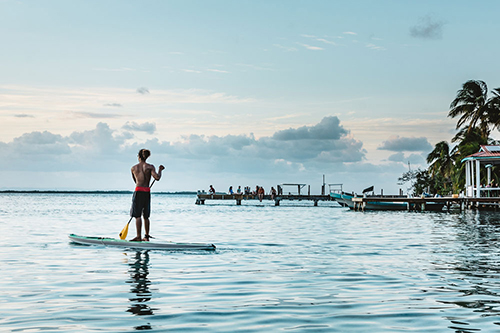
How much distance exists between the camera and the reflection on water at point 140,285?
24.3ft

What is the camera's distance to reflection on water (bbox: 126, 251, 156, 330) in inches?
291

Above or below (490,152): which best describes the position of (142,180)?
below

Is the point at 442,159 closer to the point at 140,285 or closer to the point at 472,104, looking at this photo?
the point at 472,104

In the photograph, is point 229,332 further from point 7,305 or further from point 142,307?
point 7,305

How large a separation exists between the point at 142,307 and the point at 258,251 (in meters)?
7.84

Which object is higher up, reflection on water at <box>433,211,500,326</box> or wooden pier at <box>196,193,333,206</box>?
wooden pier at <box>196,193,333,206</box>

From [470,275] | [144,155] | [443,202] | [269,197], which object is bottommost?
[470,275]

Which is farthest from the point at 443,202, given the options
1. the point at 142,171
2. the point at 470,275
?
the point at 142,171

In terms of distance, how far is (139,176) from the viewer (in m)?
13.3

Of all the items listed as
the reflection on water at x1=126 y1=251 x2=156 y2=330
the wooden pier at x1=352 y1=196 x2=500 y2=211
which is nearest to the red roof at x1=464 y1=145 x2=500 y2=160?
the wooden pier at x1=352 y1=196 x2=500 y2=211

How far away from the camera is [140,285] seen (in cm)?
947

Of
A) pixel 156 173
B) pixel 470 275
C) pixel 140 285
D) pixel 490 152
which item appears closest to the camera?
pixel 140 285

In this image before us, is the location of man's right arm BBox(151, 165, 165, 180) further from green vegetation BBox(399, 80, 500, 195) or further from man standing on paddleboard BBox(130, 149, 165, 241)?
green vegetation BBox(399, 80, 500, 195)

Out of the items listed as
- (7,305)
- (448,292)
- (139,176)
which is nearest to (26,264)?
(139,176)
